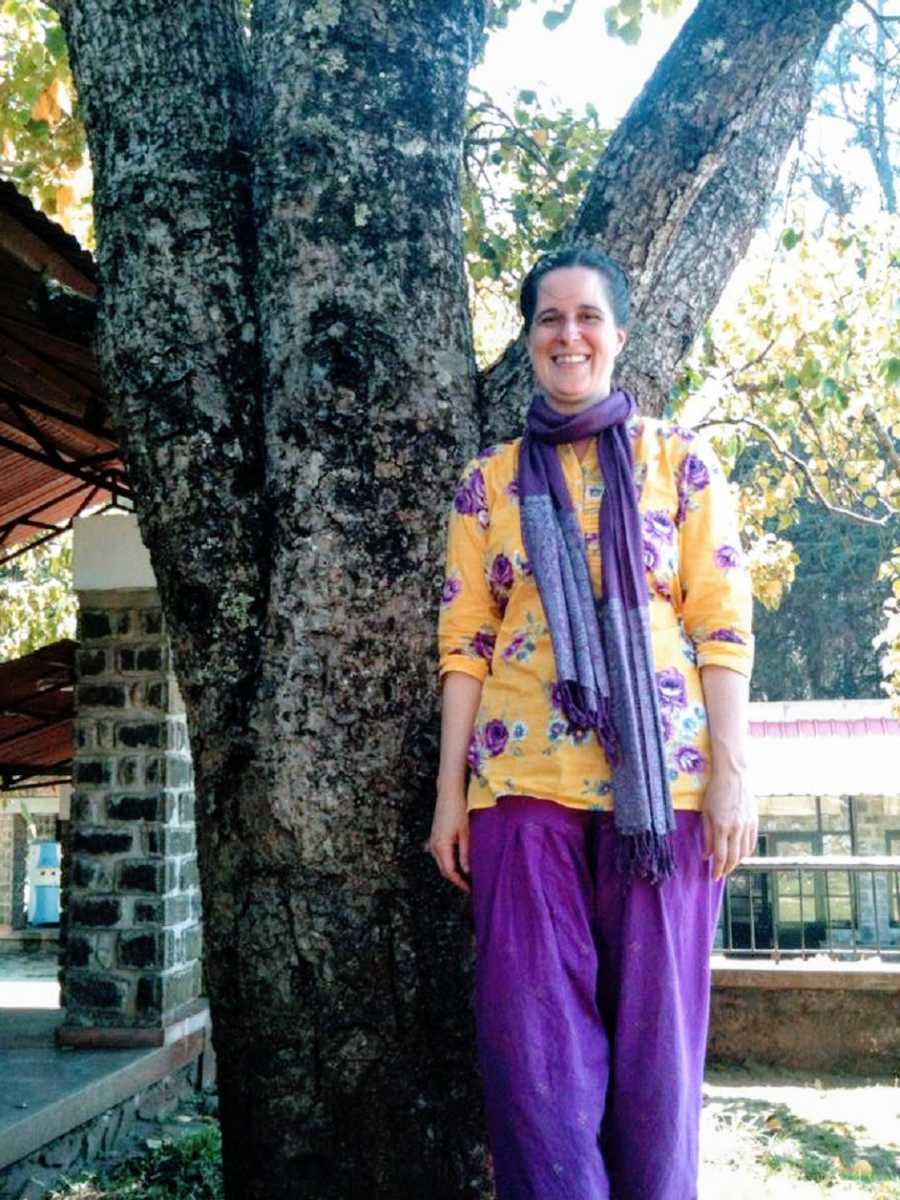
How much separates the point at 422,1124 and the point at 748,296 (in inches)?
277

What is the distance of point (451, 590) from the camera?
2.42m

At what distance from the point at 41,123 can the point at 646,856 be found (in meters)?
4.75

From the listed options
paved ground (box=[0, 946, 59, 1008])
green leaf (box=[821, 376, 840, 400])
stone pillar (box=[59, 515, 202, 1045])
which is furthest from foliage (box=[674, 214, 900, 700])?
paved ground (box=[0, 946, 59, 1008])

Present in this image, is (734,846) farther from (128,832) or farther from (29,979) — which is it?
(29,979)

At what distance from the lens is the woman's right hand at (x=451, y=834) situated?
231cm

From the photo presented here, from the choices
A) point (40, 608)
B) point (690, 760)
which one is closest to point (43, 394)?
point (690, 760)

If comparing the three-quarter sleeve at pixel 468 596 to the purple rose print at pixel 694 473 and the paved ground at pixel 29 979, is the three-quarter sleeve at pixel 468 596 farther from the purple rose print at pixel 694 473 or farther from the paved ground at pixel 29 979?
the paved ground at pixel 29 979

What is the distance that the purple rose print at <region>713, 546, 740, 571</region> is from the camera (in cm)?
233

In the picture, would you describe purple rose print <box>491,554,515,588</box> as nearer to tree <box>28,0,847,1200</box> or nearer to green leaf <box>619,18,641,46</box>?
tree <box>28,0,847,1200</box>

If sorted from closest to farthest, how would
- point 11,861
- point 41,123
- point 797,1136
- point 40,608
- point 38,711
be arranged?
point 41,123 → point 797,1136 → point 38,711 → point 40,608 → point 11,861

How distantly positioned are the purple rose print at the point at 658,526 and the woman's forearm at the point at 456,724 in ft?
1.32

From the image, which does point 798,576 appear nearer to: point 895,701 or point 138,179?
point 895,701

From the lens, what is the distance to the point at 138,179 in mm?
2707

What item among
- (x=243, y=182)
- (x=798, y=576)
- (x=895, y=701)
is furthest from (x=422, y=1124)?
(x=798, y=576)
